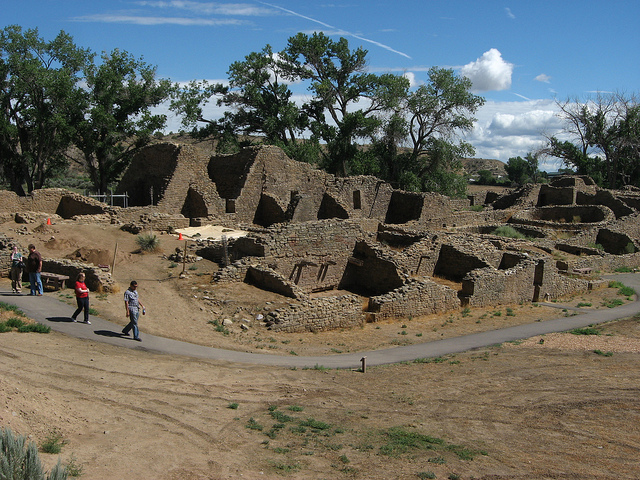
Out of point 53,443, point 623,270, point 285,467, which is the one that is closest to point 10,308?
point 53,443

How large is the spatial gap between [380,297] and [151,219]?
10.5 m

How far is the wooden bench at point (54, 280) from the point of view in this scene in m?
15.6

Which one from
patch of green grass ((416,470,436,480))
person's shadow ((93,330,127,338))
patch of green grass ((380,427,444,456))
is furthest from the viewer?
person's shadow ((93,330,127,338))

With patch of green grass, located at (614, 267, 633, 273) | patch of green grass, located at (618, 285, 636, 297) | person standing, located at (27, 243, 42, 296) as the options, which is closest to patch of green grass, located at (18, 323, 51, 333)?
person standing, located at (27, 243, 42, 296)

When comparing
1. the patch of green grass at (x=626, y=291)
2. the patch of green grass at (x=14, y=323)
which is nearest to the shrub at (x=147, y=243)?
the patch of green grass at (x=14, y=323)

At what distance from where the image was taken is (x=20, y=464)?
19.7ft

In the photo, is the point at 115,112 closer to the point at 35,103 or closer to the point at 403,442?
the point at 35,103

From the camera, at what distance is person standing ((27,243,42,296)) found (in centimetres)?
1468

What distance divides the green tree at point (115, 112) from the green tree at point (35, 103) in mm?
1023

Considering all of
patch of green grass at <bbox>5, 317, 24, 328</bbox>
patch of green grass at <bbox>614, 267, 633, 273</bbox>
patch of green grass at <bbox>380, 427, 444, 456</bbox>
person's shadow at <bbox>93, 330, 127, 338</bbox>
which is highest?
patch of green grass at <bbox>614, 267, 633, 273</bbox>

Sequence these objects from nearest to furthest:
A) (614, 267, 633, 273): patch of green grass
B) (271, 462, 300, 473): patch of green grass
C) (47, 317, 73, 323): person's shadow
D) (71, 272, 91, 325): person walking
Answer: (271, 462, 300, 473): patch of green grass → (71, 272, 91, 325): person walking → (47, 317, 73, 323): person's shadow → (614, 267, 633, 273): patch of green grass

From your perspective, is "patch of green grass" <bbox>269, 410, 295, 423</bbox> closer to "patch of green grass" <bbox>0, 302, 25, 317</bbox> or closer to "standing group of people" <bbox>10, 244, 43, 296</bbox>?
"patch of green grass" <bbox>0, 302, 25, 317</bbox>

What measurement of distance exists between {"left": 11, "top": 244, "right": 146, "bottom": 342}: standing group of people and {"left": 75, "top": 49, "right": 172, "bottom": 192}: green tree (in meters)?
20.2

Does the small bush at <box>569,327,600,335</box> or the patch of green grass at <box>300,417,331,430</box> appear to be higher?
the small bush at <box>569,327,600,335</box>
